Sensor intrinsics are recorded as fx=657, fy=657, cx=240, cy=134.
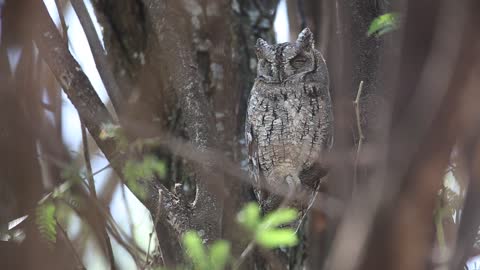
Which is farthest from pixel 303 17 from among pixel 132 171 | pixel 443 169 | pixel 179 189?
pixel 443 169

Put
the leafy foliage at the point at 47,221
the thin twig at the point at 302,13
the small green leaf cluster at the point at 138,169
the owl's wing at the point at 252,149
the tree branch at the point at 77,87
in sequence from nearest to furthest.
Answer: the leafy foliage at the point at 47,221 < the small green leaf cluster at the point at 138,169 < the tree branch at the point at 77,87 < the owl's wing at the point at 252,149 < the thin twig at the point at 302,13

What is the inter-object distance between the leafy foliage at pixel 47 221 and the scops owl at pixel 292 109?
5.37 ft

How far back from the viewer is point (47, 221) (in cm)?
155

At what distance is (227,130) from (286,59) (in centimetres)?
45

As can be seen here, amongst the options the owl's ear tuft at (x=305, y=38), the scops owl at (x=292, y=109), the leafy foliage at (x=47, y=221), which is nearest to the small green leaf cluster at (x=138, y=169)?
the leafy foliage at (x=47, y=221)

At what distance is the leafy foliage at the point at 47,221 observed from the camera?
150 centimetres

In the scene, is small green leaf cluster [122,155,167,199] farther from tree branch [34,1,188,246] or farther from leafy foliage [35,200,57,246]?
leafy foliage [35,200,57,246]

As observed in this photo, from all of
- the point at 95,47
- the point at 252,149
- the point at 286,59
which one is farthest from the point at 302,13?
the point at 95,47

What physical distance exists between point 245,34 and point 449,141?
108 inches

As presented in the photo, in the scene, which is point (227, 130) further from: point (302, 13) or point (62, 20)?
point (62, 20)

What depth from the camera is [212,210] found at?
229cm

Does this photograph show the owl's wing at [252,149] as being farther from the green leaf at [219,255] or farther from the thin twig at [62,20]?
the green leaf at [219,255]

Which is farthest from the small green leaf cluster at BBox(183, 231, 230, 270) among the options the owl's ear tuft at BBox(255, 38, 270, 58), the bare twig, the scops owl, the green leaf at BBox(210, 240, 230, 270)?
the owl's ear tuft at BBox(255, 38, 270, 58)

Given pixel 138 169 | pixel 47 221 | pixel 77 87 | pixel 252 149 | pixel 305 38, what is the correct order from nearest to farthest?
pixel 47 221
pixel 138 169
pixel 77 87
pixel 305 38
pixel 252 149
